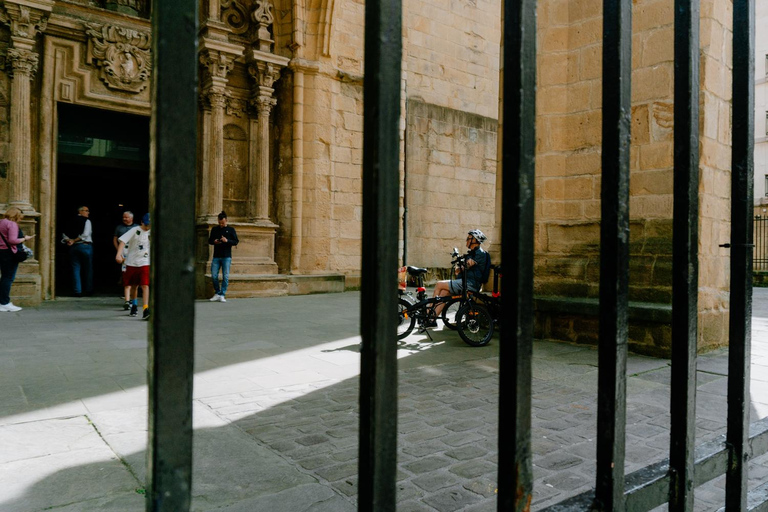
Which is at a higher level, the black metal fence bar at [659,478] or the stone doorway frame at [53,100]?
the stone doorway frame at [53,100]

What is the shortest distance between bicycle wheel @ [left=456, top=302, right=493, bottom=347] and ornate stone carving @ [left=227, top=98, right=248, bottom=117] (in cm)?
867

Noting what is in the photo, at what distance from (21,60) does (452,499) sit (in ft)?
37.0

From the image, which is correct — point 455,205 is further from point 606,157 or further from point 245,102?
point 606,157

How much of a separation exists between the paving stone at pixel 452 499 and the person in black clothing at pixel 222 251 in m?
9.14

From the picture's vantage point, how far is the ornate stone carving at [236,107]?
41.2 ft

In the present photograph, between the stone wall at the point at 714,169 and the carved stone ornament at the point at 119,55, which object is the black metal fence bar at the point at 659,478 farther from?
the carved stone ornament at the point at 119,55

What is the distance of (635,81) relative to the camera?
5.56 metres

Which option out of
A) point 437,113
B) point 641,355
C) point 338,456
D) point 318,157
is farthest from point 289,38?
point 338,456

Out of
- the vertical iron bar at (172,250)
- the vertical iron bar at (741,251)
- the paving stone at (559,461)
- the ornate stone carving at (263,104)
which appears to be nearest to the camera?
the vertical iron bar at (172,250)

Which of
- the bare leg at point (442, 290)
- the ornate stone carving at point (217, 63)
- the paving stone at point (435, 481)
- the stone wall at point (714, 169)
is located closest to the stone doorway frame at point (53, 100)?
the ornate stone carving at point (217, 63)

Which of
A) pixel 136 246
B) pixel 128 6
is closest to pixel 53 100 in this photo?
pixel 128 6

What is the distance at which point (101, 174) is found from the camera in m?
16.3

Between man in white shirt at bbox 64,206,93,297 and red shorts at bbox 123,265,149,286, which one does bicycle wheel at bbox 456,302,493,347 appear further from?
man in white shirt at bbox 64,206,93,297

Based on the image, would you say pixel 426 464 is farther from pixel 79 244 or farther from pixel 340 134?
pixel 340 134
